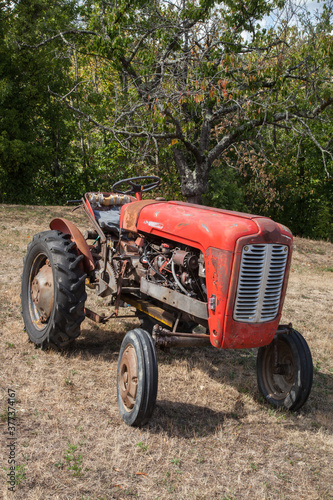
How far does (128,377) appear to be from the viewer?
3502mm

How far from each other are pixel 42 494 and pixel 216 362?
8.50ft

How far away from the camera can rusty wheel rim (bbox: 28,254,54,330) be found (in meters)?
4.54

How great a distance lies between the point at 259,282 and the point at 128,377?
3.84ft

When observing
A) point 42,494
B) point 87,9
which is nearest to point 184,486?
point 42,494

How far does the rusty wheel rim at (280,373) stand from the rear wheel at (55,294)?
66.6 inches

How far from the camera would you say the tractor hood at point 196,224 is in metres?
3.29

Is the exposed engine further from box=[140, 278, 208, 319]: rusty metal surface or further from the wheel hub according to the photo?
the wheel hub

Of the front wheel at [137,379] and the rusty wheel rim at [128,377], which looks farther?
the rusty wheel rim at [128,377]

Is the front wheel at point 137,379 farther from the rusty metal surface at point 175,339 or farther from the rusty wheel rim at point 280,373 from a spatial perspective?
the rusty wheel rim at point 280,373

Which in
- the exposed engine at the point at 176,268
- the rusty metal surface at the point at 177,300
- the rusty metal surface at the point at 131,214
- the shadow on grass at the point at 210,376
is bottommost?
the shadow on grass at the point at 210,376

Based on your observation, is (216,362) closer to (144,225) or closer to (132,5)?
(144,225)

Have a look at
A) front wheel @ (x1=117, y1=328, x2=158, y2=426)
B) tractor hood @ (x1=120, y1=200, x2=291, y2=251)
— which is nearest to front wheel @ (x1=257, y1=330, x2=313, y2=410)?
tractor hood @ (x1=120, y1=200, x2=291, y2=251)

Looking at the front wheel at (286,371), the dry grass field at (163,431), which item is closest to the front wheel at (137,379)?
the dry grass field at (163,431)

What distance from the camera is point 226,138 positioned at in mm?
12102
